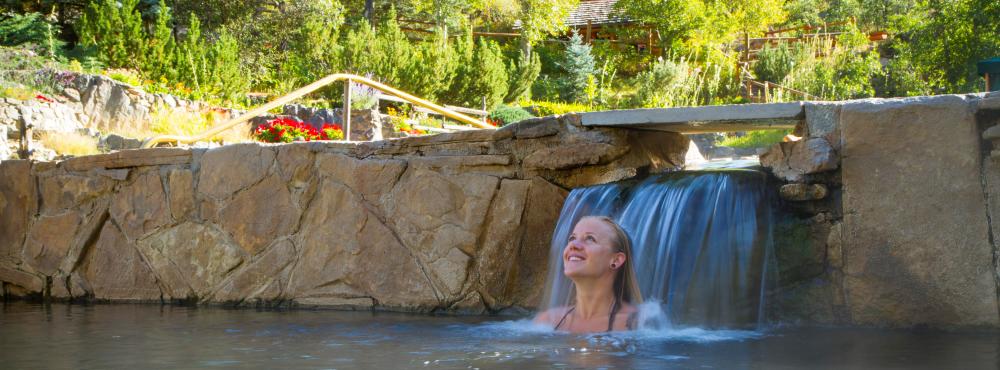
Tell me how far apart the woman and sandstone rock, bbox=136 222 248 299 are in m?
3.11

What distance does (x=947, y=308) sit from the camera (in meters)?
4.80

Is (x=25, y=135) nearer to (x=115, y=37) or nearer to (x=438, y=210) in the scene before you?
(x=438, y=210)

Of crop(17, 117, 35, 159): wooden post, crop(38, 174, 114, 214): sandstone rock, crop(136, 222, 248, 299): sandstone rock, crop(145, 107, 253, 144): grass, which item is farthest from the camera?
crop(145, 107, 253, 144): grass

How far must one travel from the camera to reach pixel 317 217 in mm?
6660

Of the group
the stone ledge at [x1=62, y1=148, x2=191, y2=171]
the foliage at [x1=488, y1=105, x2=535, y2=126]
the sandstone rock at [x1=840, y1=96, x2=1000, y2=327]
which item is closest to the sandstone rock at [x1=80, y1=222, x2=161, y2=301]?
the stone ledge at [x1=62, y1=148, x2=191, y2=171]

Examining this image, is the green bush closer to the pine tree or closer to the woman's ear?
the pine tree

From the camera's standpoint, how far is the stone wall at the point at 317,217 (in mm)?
6145

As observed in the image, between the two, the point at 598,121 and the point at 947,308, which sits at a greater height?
the point at 598,121

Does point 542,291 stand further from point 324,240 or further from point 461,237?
point 324,240

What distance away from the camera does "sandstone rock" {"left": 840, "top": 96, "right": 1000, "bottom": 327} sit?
475 centimetres

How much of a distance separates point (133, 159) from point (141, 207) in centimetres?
37

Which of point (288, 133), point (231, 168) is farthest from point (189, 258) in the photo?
point (288, 133)

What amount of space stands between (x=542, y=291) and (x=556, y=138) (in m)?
→ 0.96

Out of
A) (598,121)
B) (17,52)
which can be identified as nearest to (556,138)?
(598,121)
